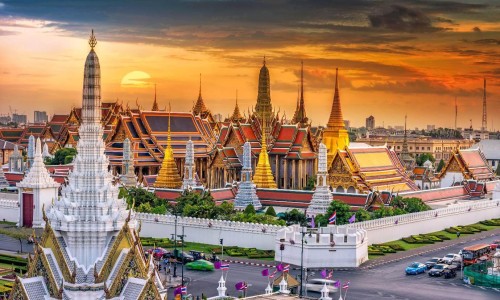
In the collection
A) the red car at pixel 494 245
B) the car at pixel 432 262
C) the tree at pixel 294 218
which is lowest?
the car at pixel 432 262

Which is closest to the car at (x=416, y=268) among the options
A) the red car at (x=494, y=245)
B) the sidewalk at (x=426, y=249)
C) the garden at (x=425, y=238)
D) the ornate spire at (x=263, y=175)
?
the sidewalk at (x=426, y=249)

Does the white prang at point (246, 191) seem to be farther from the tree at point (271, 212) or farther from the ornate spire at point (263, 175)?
the ornate spire at point (263, 175)

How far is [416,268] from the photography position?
4269cm

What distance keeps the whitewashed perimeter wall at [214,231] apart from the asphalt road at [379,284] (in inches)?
170

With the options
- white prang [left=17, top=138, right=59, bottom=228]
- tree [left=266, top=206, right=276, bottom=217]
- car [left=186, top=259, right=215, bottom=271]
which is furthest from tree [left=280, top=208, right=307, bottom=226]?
white prang [left=17, top=138, right=59, bottom=228]

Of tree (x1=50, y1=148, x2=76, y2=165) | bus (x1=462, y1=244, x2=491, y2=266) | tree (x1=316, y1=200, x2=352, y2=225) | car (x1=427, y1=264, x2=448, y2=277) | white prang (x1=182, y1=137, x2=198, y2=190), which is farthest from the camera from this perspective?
tree (x1=50, y1=148, x2=76, y2=165)

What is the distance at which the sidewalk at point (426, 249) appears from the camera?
4572cm

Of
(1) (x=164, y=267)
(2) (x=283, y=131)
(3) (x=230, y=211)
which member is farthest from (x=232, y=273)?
(2) (x=283, y=131)

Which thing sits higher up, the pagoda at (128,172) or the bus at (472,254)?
the pagoda at (128,172)

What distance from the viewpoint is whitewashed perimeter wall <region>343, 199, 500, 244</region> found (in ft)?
166

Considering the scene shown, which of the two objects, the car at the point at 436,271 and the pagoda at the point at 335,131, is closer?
the car at the point at 436,271

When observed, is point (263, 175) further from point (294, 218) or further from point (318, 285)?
point (318, 285)

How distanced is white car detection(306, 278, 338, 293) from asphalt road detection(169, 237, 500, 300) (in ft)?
1.03

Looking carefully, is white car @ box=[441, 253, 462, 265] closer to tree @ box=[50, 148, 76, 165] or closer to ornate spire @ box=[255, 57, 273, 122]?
ornate spire @ box=[255, 57, 273, 122]
